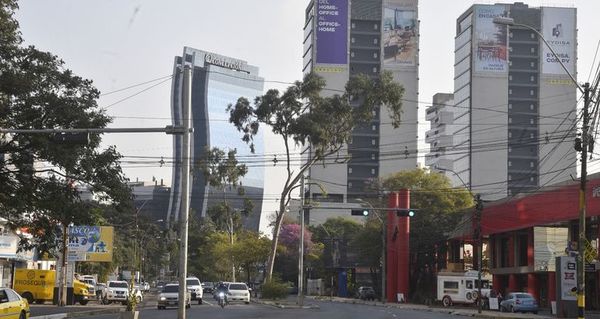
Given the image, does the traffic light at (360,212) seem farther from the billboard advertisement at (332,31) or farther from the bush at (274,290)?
the billboard advertisement at (332,31)

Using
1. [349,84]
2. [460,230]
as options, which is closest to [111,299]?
[349,84]

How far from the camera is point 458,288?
69.6 m

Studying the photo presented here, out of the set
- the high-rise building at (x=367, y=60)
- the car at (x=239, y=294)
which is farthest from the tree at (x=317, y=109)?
the high-rise building at (x=367, y=60)

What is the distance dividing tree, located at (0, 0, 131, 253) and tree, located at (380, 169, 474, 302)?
58.5m

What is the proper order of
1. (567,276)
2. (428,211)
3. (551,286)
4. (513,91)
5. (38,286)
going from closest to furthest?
1. (567,276)
2. (38,286)
3. (551,286)
4. (428,211)
5. (513,91)

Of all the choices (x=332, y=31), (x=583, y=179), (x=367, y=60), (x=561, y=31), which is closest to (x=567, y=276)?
(x=583, y=179)

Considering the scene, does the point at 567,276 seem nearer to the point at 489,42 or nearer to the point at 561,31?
the point at 561,31

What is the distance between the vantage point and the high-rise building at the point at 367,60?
495 feet

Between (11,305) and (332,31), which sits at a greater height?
(332,31)

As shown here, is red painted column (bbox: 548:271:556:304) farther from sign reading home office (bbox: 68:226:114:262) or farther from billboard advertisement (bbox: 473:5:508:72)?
billboard advertisement (bbox: 473:5:508:72)

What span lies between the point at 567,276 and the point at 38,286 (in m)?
36.5

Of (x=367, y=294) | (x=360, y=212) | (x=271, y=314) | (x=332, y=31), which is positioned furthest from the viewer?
(x=332, y=31)

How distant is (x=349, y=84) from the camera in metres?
63.8

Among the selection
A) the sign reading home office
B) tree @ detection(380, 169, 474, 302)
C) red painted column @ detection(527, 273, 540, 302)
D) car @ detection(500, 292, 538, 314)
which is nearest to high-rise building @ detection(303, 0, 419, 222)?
tree @ detection(380, 169, 474, 302)
